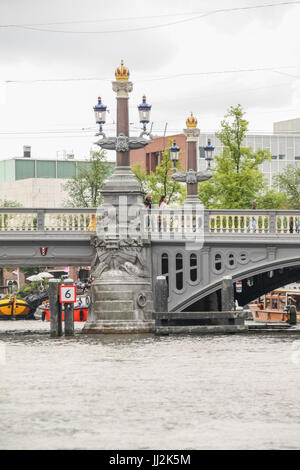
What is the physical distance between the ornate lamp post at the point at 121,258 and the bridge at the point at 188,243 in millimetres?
628

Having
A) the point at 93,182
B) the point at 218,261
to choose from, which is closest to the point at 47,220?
the point at 218,261

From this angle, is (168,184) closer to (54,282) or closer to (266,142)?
(54,282)

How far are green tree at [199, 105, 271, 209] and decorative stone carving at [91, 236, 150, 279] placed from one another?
1485 cm

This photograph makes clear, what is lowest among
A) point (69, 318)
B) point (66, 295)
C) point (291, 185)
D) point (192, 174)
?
point (69, 318)

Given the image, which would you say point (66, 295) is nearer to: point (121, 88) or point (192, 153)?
point (121, 88)

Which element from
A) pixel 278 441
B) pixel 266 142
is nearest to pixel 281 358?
pixel 278 441

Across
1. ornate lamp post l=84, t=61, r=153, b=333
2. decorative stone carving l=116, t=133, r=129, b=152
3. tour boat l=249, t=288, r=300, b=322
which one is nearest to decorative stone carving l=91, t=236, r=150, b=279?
ornate lamp post l=84, t=61, r=153, b=333

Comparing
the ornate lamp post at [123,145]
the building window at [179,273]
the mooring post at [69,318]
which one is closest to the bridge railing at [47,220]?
the ornate lamp post at [123,145]

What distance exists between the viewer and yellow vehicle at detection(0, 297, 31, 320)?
7384 cm

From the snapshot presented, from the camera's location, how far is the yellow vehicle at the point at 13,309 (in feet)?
242

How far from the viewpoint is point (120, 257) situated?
140 feet

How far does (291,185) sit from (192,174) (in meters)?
33.1
